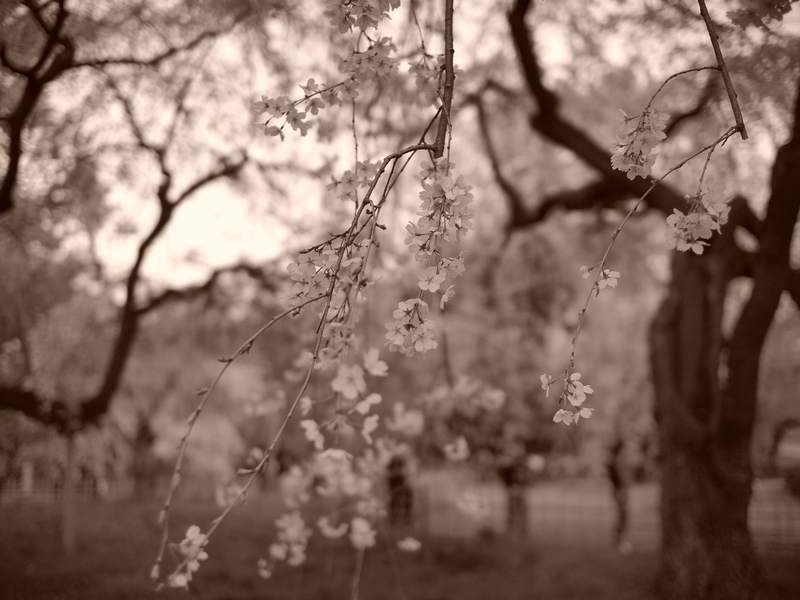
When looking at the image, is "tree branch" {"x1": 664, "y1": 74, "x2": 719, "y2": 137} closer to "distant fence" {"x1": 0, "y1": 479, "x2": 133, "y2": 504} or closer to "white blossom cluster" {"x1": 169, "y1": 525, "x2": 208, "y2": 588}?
"white blossom cluster" {"x1": 169, "y1": 525, "x2": 208, "y2": 588}

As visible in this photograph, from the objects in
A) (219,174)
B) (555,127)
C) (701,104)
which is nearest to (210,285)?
(219,174)

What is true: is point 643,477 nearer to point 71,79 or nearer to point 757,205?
point 757,205

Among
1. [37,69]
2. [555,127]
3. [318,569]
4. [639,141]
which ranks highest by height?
[555,127]

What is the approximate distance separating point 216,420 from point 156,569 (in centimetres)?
1818

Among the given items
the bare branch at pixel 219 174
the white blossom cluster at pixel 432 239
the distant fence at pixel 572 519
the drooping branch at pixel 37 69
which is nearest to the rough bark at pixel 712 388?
the distant fence at pixel 572 519

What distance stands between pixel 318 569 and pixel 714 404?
469cm

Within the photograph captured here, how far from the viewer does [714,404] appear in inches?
179

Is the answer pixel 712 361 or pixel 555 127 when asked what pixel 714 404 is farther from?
pixel 555 127

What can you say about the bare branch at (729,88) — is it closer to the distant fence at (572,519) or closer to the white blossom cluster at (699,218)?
the white blossom cluster at (699,218)

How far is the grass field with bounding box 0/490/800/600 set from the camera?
224 inches

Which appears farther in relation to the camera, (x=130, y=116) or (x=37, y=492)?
(x=37, y=492)

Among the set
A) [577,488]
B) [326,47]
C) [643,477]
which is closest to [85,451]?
[326,47]

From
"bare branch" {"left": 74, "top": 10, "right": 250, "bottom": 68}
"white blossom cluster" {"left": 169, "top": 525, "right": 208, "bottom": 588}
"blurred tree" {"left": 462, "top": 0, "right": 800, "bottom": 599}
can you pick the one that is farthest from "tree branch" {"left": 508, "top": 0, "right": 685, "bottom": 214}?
"white blossom cluster" {"left": 169, "top": 525, "right": 208, "bottom": 588}

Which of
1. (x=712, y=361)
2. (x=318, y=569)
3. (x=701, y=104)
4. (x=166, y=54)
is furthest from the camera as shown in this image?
(x=318, y=569)
